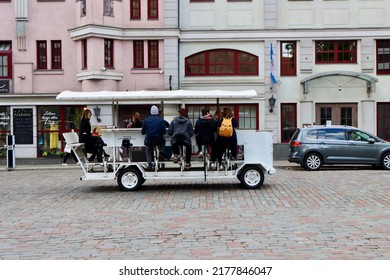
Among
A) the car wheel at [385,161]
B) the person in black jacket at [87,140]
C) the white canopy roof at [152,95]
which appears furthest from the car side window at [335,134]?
the person in black jacket at [87,140]

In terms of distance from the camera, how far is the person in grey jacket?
48.6ft

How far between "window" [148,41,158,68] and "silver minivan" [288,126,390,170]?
8807 millimetres

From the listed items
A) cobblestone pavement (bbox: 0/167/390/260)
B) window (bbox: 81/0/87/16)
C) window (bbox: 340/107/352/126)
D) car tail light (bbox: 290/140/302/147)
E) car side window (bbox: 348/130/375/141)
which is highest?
window (bbox: 81/0/87/16)

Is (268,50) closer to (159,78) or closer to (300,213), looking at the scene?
(159,78)

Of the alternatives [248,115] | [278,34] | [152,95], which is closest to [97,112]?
[248,115]

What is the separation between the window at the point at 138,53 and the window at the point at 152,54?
1.12ft

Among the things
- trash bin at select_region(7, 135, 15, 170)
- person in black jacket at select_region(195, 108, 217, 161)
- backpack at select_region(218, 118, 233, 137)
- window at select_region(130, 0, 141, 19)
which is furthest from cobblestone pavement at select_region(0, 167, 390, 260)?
window at select_region(130, 0, 141, 19)

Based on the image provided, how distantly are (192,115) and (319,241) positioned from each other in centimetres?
2004

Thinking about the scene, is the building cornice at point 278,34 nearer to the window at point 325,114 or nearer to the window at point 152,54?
the window at point 152,54

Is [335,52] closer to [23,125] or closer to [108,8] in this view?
[108,8]

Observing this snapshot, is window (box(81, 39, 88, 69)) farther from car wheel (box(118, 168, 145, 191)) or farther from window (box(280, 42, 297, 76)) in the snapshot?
car wheel (box(118, 168, 145, 191))

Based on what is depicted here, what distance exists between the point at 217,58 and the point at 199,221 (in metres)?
18.9
